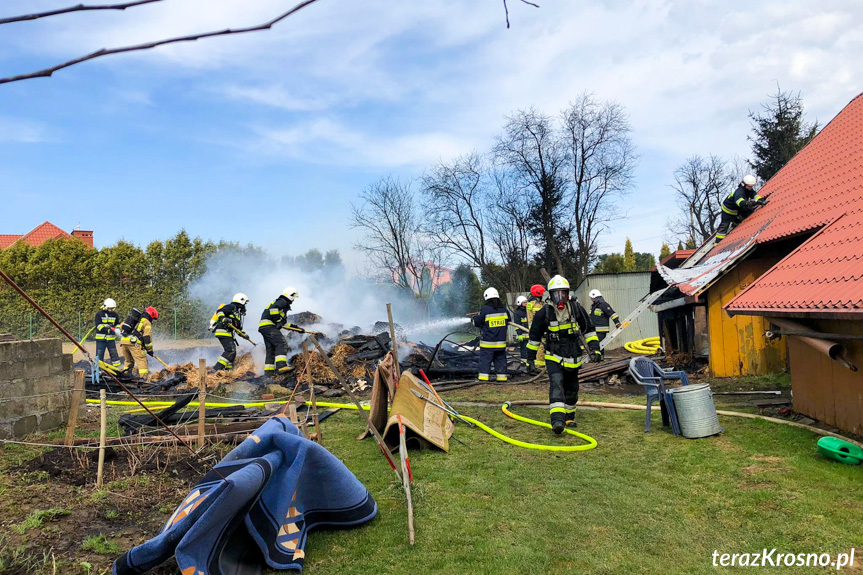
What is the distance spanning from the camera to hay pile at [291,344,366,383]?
39.5ft

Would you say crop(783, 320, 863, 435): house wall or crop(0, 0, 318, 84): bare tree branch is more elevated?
crop(0, 0, 318, 84): bare tree branch

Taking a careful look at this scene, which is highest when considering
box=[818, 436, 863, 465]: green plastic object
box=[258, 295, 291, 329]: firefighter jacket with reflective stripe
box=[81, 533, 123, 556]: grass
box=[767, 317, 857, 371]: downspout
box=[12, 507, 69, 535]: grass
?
box=[258, 295, 291, 329]: firefighter jacket with reflective stripe

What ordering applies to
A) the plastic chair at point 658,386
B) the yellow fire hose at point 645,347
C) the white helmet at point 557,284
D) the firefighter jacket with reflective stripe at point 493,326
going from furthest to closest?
the yellow fire hose at point 645,347 < the firefighter jacket with reflective stripe at point 493,326 < the white helmet at point 557,284 < the plastic chair at point 658,386

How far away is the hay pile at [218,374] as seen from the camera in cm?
1224

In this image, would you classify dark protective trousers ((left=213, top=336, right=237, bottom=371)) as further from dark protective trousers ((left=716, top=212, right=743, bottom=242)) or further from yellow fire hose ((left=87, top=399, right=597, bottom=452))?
dark protective trousers ((left=716, top=212, right=743, bottom=242))

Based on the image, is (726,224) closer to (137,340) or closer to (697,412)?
(697,412)

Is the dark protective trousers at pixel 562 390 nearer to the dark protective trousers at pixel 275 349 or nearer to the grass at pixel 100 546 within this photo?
the grass at pixel 100 546

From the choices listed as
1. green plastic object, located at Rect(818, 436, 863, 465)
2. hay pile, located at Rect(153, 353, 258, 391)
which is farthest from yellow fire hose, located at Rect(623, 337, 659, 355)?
hay pile, located at Rect(153, 353, 258, 391)

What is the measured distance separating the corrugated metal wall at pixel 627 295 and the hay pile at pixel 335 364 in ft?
39.1

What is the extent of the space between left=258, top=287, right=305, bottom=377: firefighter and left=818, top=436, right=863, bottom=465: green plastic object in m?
9.61

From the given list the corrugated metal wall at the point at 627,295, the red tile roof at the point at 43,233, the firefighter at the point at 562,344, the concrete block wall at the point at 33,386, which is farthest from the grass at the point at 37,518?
the red tile roof at the point at 43,233

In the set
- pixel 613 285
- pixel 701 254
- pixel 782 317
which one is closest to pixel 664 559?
pixel 782 317

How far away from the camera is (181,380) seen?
1234cm

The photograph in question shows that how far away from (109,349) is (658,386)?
1294cm
